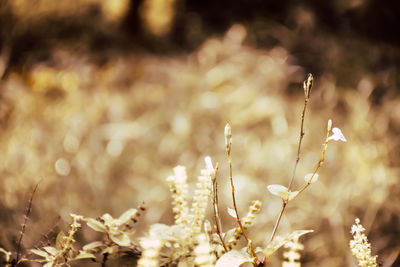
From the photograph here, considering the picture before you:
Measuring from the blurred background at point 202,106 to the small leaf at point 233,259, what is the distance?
1.78 feet

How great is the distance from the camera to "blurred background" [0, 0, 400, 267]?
1.02 meters

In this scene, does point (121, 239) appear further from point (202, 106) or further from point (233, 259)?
point (202, 106)

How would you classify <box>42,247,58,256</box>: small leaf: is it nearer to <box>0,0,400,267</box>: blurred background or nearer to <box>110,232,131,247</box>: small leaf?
<box>110,232,131,247</box>: small leaf

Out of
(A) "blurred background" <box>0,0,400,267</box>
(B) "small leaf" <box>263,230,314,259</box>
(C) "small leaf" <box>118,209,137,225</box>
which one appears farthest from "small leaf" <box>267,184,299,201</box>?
(A) "blurred background" <box>0,0,400,267</box>

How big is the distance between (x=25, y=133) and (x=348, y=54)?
4.52 ft

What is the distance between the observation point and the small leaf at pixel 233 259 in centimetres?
33

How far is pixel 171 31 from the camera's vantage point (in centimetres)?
157

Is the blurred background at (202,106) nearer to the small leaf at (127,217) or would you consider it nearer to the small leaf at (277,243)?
the small leaf at (127,217)

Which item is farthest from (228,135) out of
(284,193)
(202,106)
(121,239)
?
(202,106)

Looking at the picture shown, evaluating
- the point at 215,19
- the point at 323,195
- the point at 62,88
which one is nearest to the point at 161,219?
the point at 323,195

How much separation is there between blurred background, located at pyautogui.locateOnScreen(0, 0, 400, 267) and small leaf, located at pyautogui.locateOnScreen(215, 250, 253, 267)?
0.54m

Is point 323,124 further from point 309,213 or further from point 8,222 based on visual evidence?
point 8,222

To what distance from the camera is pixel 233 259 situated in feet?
1.11

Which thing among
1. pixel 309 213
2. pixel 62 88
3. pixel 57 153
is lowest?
pixel 309 213
